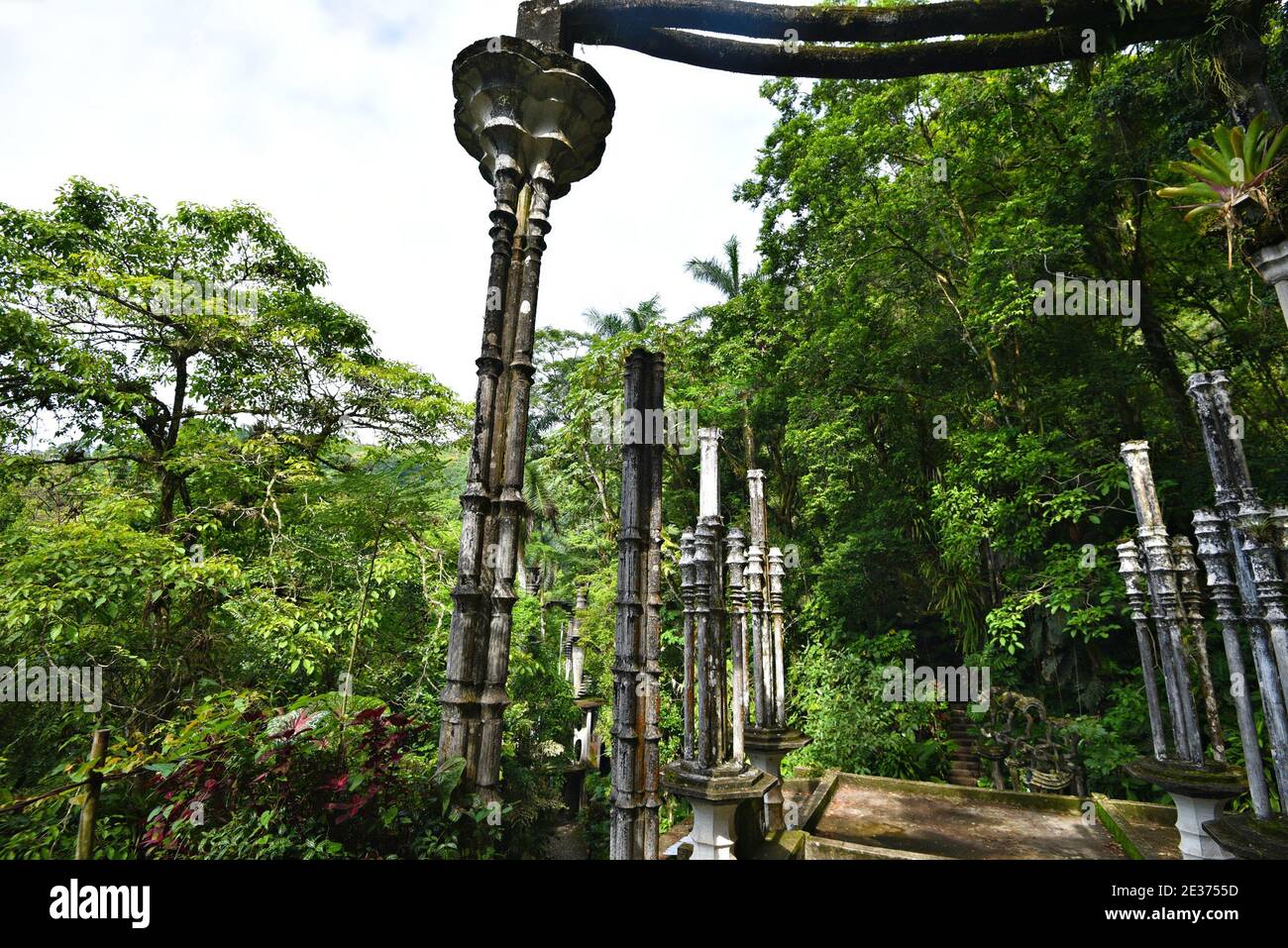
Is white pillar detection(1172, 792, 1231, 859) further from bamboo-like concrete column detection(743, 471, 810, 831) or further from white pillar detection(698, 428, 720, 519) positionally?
white pillar detection(698, 428, 720, 519)

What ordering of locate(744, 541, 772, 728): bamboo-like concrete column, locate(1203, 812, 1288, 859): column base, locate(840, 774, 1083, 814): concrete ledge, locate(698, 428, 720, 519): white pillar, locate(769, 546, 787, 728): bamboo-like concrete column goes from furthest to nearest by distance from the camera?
1. locate(840, 774, 1083, 814): concrete ledge
2. locate(769, 546, 787, 728): bamboo-like concrete column
3. locate(744, 541, 772, 728): bamboo-like concrete column
4. locate(698, 428, 720, 519): white pillar
5. locate(1203, 812, 1288, 859): column base

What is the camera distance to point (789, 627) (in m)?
14.6

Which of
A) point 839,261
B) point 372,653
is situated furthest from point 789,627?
point 372,653

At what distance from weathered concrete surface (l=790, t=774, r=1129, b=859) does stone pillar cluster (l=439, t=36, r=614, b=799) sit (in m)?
3.40

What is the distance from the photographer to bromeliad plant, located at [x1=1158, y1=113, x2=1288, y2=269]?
3.15 m

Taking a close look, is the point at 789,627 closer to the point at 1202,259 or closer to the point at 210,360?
the point at 1202,259

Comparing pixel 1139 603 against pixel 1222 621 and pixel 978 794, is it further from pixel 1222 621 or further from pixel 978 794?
pixel 978 794

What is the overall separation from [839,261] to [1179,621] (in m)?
9.44

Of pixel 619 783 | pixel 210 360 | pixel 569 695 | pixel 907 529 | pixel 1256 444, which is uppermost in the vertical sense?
pixel 210 360

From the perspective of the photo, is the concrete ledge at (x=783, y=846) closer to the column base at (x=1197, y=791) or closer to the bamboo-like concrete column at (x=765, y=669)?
the bamboo-like concrete column at (x=765, y=669)

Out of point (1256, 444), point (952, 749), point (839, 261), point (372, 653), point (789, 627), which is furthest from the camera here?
point (789, 627)

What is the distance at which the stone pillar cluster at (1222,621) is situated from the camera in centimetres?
325

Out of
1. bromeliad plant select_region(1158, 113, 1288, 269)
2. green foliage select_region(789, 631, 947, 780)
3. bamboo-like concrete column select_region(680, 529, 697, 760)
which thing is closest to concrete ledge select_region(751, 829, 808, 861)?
bamboo-like concrete column select_region(680, 529, 697, 760)

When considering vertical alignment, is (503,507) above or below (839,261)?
below
